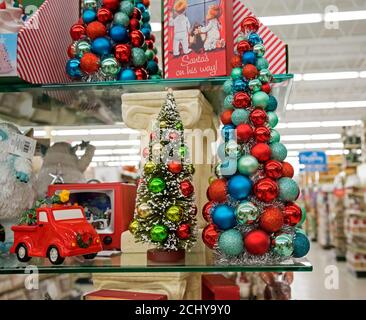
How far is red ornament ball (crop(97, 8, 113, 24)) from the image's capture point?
3.87ft

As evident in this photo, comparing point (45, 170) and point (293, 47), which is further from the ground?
point (293, 47)

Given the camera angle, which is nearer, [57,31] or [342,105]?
[57,31]

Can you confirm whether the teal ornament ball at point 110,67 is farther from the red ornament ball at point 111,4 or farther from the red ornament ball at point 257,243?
the red ornament ball at point 257,243

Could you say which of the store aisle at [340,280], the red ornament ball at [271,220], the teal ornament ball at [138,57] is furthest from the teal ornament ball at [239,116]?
the store aisle at [340,280]

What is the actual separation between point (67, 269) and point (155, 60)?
0.69 m

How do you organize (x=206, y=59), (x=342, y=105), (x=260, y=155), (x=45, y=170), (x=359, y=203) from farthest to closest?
(x=342, y=105) < (x=359, y=203) < (x=45, y=170) < (x=206, y=59) < (x=260, y=155)

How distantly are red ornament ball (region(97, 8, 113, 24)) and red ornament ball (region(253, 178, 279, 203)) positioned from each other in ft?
2.05

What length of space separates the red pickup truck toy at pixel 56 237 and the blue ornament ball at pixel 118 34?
0.48 m

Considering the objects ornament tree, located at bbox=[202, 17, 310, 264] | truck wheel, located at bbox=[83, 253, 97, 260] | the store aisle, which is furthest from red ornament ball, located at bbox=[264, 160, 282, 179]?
the store aisle

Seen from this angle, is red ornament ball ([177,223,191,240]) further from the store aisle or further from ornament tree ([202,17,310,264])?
the store aisle

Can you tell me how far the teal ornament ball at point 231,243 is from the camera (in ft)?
3.06
